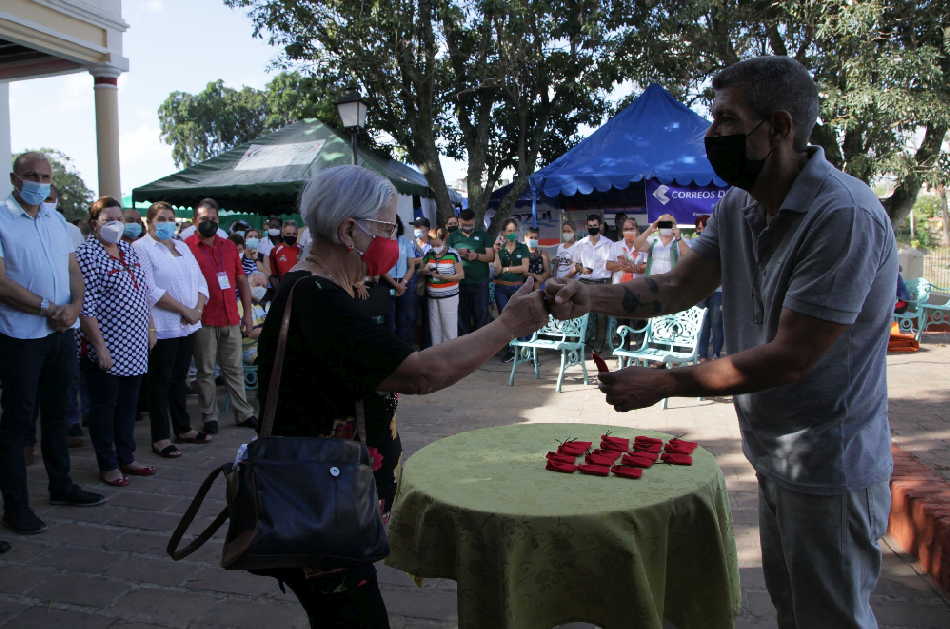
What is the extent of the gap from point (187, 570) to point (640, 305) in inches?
110

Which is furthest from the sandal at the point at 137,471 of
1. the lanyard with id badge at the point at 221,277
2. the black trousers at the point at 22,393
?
the lanyard with id badge at the point at 221,277

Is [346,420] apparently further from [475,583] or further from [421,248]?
[421,248]

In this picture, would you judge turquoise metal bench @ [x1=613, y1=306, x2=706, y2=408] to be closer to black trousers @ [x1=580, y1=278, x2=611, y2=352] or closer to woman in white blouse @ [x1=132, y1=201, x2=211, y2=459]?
black trousers @ [x1=580, y1=278, x2=611, y2=352]

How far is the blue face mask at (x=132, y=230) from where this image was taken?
593 cm

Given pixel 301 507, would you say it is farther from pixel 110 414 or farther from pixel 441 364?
pixel 110 414

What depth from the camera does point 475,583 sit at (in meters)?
2.31

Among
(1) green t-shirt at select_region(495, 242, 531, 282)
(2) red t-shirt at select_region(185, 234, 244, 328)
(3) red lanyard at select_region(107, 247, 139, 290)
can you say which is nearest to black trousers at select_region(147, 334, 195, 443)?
(2) red t-shirt at select_region(185, 234, 244, 328)

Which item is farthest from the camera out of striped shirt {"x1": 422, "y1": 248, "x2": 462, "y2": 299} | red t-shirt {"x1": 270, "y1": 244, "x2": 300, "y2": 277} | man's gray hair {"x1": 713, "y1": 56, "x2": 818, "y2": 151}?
striped shirt {"x1": 422, "y1": 248, "x2": 462, "y2": 299}

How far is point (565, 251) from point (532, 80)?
9004mm

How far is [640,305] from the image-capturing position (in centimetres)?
266

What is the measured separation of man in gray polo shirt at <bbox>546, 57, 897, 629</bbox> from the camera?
1.79 metres

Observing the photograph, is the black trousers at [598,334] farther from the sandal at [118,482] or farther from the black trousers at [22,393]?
the black trousers at [22,393]

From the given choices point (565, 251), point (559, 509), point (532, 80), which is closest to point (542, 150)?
point (532, 80)

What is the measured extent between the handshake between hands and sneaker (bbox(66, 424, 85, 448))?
5132mm
